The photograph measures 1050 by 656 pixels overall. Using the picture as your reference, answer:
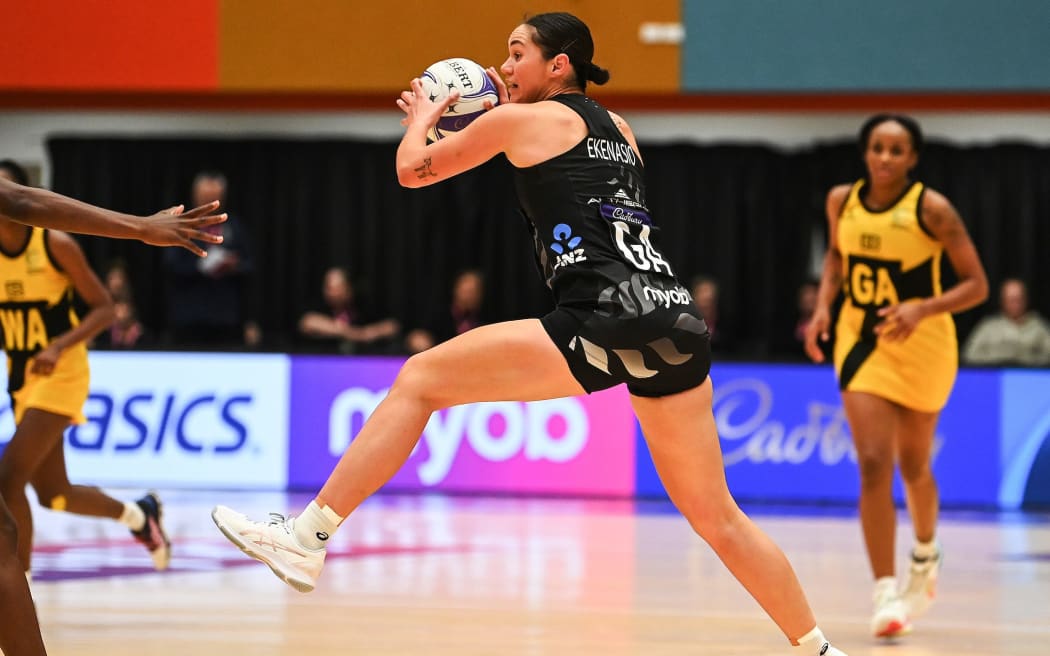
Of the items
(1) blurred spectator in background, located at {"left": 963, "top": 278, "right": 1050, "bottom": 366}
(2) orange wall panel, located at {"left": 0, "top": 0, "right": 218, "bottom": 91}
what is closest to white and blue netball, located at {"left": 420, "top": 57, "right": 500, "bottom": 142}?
(1) blurred spectator in background, located at {"left": 963, "top": 278, "right": 1050, "bottom": 366}

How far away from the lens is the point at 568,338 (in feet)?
12.4

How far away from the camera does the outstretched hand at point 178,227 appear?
3555 mm

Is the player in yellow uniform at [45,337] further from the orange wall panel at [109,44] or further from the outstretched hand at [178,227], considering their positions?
the orange wall panel at [109,44]

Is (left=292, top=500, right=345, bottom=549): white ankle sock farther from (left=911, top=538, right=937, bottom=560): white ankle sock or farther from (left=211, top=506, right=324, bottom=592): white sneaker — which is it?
(left=911, top=538, right=937, bottom=560): white ankle sock

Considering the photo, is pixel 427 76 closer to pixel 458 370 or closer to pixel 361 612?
pixel 458 370

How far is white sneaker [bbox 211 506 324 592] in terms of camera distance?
369 cm

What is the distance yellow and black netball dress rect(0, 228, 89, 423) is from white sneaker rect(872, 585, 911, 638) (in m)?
3.36

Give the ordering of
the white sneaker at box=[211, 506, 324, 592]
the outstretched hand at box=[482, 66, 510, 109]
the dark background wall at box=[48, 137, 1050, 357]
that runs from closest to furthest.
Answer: the white sneaker at box=[211, 506, 324, 592] → the outstretched hand at box=[482, 66, 510, 109] → the dark background wall at box=[48, 137, 1050, 357]

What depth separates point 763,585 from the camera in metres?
4.03

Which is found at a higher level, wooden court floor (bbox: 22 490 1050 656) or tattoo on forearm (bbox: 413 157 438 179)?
tattoo on forearm (bbox: 413 157 438 179)

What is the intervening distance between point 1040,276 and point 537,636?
9.78m

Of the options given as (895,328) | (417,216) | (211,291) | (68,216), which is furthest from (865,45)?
(68,216)

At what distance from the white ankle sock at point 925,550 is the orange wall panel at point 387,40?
6472 millimetres

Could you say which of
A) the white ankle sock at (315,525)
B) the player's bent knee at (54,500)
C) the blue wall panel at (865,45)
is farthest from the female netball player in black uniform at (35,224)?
the blue wall panel at (865,45)
